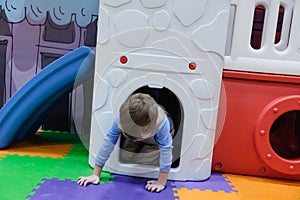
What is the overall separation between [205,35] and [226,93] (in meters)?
0.23

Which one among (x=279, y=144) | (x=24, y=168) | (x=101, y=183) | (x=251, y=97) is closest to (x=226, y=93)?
(x=251, y=97)

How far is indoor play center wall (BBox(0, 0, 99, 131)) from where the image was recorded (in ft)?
4.96

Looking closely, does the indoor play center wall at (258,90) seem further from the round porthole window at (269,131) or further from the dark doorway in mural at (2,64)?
the dark doorway in mural at (2,64)

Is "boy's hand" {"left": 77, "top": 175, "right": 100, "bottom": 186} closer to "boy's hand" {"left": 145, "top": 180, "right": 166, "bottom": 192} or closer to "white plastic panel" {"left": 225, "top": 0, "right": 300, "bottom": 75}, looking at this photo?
"boy's hand" {"left": 145, "top": 180, "right": 166, "bottom": 192}

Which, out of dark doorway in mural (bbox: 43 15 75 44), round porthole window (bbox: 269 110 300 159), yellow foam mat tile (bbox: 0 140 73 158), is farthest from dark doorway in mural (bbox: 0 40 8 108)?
round porthole window (bbox: 269 110 300 159)

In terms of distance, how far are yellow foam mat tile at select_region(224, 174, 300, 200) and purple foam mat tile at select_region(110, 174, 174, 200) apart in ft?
0.75

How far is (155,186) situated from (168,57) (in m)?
0.39

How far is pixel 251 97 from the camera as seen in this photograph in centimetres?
117

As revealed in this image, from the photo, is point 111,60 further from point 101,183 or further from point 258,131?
point 258,131

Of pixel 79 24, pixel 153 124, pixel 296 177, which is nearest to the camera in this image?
pixel 153 124

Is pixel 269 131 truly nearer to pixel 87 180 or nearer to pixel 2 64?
pixel 87 180

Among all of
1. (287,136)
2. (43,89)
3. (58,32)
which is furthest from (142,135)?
(58,32)

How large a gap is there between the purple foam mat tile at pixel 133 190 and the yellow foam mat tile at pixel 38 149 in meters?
0.30

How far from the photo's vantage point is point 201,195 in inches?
40.2
